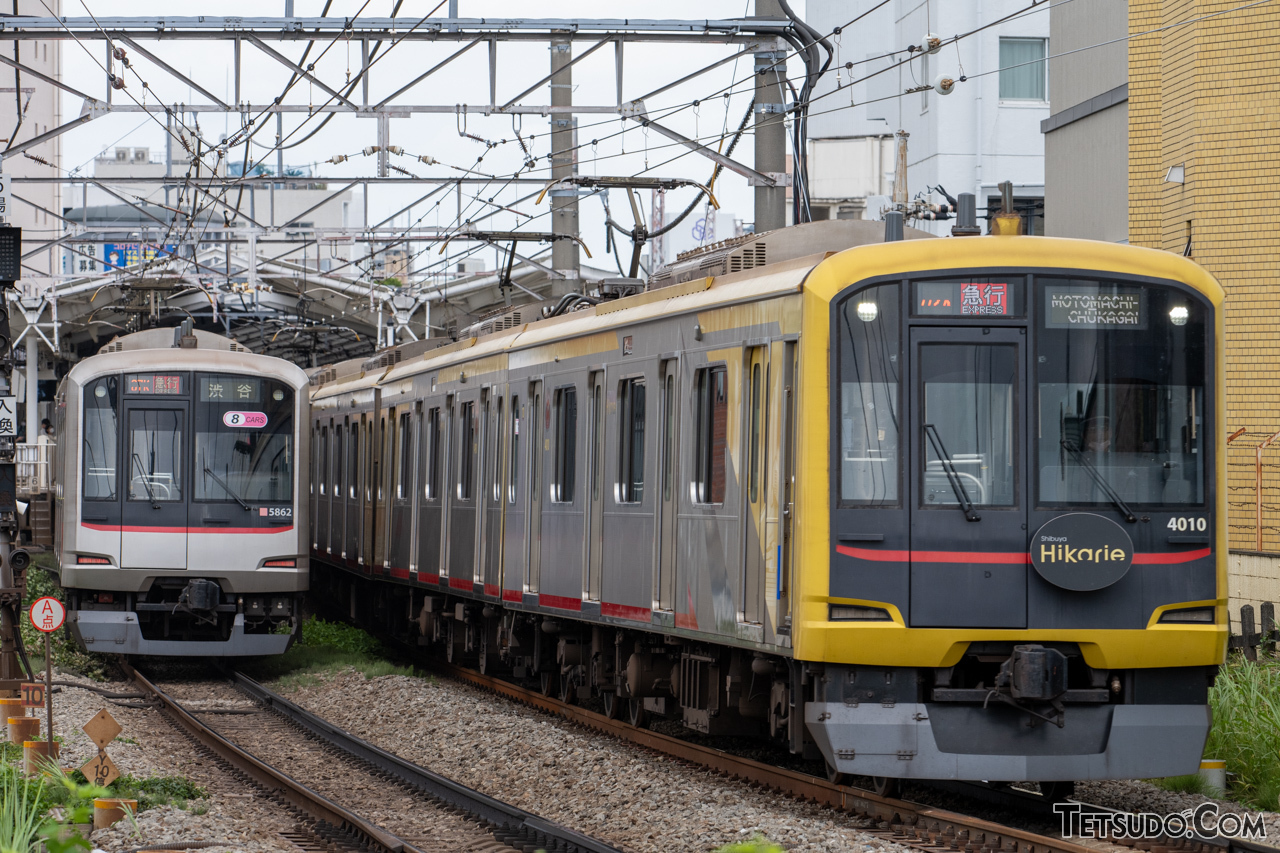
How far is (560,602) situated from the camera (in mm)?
13609

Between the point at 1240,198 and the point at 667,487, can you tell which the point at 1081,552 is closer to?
the point at 667,487

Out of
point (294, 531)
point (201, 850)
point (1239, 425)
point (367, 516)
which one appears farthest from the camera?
point (367, 516)

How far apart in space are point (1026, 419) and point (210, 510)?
34.7 feet

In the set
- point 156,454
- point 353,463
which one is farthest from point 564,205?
point 156,454

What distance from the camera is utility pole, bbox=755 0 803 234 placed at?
16.6 metres

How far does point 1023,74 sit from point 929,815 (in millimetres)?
31237

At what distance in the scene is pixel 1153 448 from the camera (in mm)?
8938

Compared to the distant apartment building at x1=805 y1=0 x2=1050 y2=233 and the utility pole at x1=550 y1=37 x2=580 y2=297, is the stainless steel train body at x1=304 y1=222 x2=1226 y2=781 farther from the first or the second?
the distant apartment building at x1=805 y1=0 x2=1050 y2=233

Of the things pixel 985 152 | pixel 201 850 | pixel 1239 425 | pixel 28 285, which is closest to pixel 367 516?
pixel 1239 425

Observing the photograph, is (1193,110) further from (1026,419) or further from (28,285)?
(28,285)

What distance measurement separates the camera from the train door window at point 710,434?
1032 centimetres

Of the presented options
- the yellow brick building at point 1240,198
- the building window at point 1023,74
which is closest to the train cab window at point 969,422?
the yellow brick building at point 1240,198

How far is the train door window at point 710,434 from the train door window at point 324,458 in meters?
15.5
